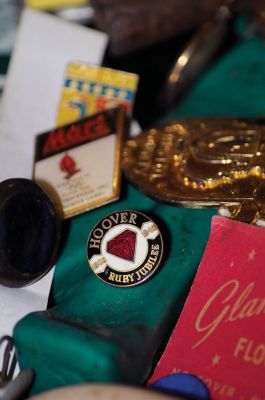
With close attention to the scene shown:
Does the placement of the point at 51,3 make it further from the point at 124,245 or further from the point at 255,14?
the point at 124,245

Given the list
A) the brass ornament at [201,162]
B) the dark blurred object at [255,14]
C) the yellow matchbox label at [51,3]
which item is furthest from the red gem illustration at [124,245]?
the yellow matchbox label at [51,3]

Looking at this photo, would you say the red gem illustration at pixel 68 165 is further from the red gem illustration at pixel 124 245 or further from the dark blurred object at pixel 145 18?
the dark blurred object at pixel 145 18

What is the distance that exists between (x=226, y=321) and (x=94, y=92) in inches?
20.4

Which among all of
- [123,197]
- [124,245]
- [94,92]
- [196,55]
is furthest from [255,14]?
[124,245]

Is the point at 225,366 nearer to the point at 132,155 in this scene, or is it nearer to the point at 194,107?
the point at 132,155

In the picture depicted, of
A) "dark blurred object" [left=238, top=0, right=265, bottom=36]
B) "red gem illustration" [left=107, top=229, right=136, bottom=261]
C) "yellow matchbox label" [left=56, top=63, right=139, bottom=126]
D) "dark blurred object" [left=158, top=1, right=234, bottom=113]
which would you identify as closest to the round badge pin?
"red gem illustration" [left=107, top=229, right=136, bottom=261]

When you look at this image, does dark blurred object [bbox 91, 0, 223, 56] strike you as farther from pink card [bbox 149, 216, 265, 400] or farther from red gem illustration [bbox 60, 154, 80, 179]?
pink card [bbox 149, 216, 265, 400]

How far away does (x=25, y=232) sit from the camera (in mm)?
804

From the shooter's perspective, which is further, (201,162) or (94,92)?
(94,92)

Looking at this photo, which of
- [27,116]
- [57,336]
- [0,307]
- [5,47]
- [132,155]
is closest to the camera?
[57,336]

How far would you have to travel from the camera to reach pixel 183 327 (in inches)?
30.4

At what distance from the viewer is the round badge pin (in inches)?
31.2

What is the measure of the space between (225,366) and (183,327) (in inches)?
2.9

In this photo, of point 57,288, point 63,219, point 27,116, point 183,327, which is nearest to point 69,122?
point 27,116
